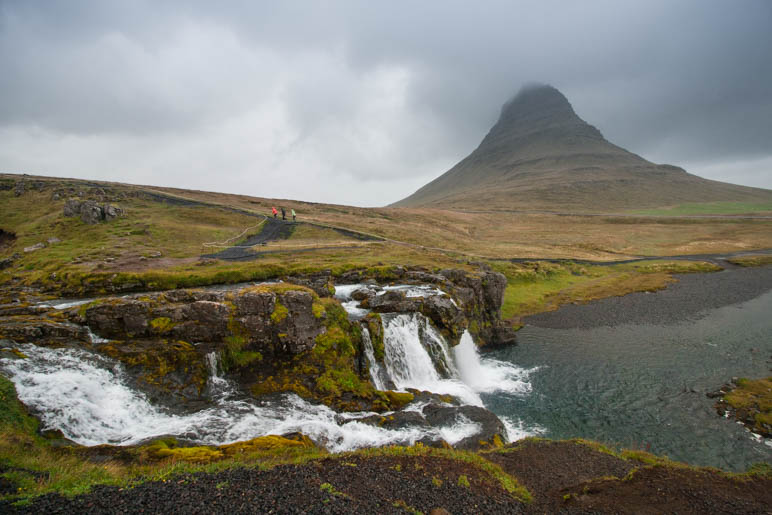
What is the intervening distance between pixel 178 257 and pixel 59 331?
1109 inches

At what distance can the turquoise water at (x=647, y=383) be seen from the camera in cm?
2138

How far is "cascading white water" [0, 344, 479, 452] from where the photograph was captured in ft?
45.8

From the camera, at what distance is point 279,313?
2209 centimetres

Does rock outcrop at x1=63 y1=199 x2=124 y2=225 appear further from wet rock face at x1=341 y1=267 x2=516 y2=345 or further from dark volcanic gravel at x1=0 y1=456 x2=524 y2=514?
dark volcanic gravel at x1=0 y1=456 x2=524 y2=514

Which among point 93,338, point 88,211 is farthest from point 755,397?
point 88,211

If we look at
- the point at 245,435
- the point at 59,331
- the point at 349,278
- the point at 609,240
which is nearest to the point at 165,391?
the point at 245,435

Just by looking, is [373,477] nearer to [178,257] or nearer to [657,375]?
[657,375]

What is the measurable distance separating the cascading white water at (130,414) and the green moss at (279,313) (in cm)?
513

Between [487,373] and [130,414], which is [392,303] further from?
[130,414]

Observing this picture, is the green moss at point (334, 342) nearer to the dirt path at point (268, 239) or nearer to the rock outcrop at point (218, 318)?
the rock outcrop at point (218, 318)

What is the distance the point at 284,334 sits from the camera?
2183 cm

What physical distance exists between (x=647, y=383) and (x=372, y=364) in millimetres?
24583

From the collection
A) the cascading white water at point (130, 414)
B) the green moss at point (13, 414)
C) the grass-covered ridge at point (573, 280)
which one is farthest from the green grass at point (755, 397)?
Result: the green moss at point (13, 414)

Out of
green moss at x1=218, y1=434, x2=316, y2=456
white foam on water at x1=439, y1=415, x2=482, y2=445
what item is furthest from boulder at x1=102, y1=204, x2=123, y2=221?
white foam on water at x1=439, y1=415, x2=482, y2=445
